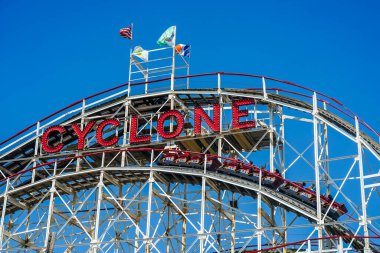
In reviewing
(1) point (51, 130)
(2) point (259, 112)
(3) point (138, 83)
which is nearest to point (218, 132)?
(2) point (259, 112)

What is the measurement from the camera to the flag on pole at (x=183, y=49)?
67475 mm

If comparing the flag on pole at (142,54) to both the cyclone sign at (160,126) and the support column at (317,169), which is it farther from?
the support column at (317,169)

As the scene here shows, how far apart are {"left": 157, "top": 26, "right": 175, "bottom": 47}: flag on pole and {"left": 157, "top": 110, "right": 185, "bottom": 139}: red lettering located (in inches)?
279

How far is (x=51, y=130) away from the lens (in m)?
65.9

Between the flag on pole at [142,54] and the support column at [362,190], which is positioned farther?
the flag on pole at [142,54]

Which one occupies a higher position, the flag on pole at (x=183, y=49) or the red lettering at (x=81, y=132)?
the flag on pole at (x=183, y=49)

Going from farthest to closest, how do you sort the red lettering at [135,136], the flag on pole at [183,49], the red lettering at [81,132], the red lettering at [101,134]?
the flag on pole at [183,49]
the red lettering at [81,132]
the red lettering at [101,134]
the red lettering at [135,136]

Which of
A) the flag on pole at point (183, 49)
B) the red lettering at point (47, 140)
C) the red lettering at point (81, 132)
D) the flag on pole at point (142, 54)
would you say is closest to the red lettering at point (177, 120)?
the red lettering at point (81, 132)

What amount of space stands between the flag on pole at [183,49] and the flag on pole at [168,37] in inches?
23.8

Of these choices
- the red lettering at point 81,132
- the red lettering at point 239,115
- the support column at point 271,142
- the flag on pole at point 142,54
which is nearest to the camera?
the support column at point 271,142

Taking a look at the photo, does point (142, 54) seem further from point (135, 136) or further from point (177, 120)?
point (177, 120)

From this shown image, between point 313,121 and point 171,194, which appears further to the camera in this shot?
point 171,194

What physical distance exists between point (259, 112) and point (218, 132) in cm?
328

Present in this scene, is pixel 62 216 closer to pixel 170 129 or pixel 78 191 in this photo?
pixel 78 191
